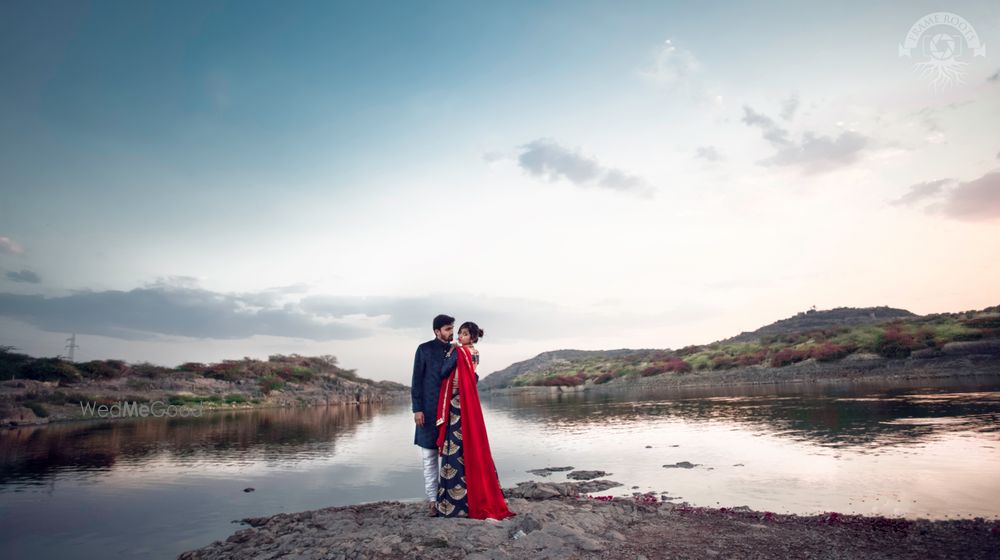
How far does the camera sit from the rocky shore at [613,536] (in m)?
6.25

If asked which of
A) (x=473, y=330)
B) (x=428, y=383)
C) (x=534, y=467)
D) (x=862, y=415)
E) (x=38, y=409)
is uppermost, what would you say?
(x=473, y=330)

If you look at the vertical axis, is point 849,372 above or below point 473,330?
below

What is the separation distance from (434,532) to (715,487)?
295 inches

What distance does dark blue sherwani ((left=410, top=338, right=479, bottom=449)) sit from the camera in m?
8.01

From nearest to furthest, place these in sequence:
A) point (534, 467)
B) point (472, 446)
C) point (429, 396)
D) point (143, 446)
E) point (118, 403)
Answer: point (472, 446)
point (429, 396)
point (534, 467)
point (143, 446)
point (118, 403)

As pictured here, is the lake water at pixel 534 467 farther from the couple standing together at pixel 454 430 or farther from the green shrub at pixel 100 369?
the green shrub at pixel 100 369

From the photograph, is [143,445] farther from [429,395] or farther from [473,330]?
[473,330]

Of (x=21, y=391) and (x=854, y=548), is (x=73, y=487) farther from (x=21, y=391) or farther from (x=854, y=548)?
(x=21, y=391)

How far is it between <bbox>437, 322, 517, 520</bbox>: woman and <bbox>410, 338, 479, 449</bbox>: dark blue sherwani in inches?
5.1

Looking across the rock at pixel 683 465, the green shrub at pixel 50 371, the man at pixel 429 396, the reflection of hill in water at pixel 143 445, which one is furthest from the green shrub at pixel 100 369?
the rock at pixel 683 465

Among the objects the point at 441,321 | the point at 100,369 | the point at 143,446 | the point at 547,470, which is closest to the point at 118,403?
the point at 100,369

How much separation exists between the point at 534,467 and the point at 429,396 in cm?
850

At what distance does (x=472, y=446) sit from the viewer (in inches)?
303

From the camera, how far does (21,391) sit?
37219mm
